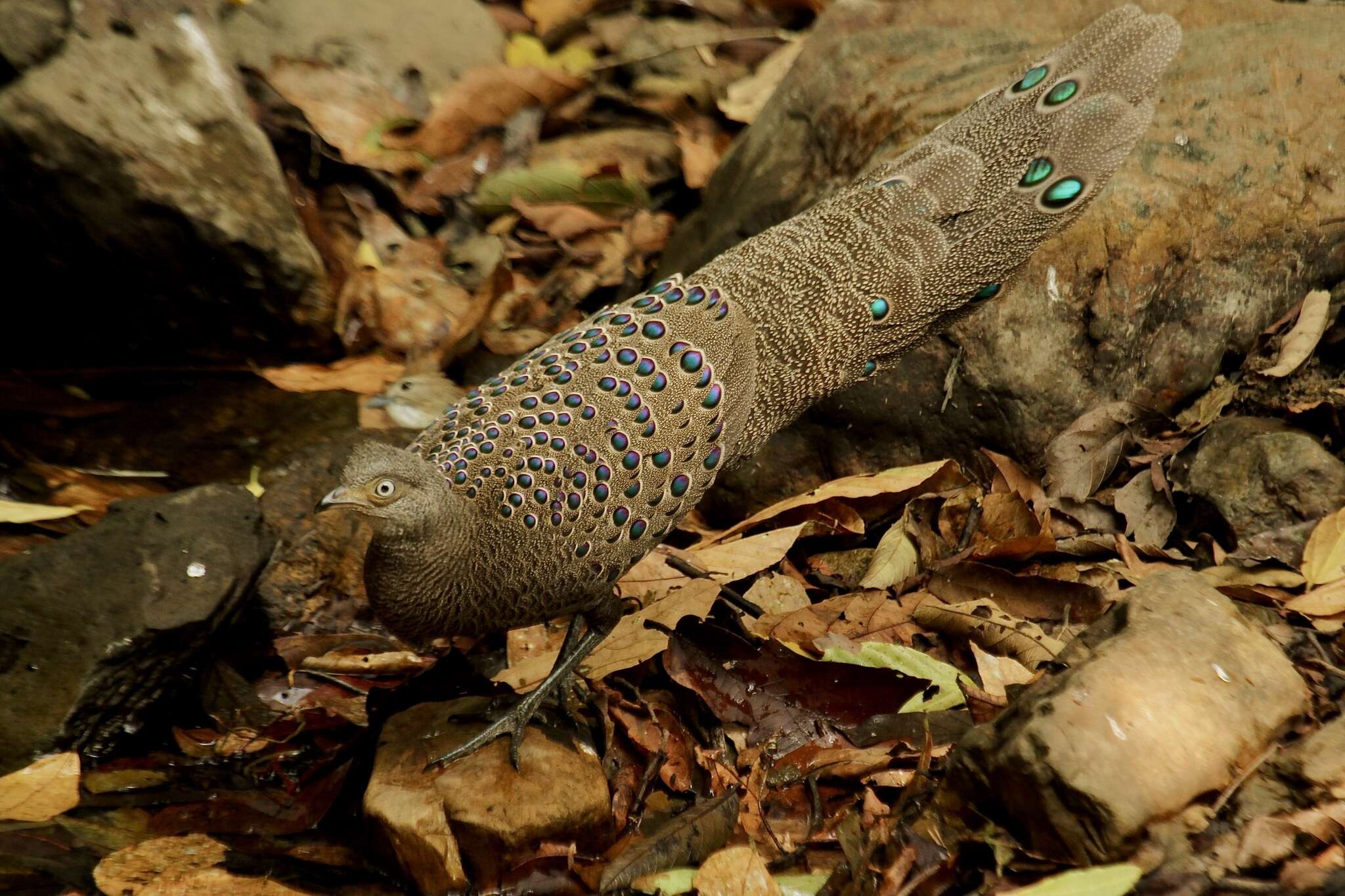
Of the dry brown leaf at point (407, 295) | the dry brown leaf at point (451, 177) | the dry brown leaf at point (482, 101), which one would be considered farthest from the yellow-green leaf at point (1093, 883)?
the dry brown leaf at point (482, 101)

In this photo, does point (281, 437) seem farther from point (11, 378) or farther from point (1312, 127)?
point (1312, 127)

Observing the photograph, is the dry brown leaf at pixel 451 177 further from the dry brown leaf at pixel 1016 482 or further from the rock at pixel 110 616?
the dry brown leaf at pixel 1016 482

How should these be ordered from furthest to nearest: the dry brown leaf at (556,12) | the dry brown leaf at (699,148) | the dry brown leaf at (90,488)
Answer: the dry brown leaf at (556,12)
the dry brown leaf at (699,148)
the dry brown leaf at (90,488)

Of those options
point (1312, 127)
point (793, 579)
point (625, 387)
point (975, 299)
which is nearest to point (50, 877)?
point (625, 387)

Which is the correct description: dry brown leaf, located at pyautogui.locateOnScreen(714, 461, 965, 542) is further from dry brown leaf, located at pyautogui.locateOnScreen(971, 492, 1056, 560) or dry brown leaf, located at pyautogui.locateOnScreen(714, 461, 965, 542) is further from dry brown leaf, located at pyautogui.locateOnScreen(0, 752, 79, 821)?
dry brown leaf, located at pyautogui.locateOnScreen(0, 752, 79, 821)

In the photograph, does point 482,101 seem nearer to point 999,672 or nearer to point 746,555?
point 746,555

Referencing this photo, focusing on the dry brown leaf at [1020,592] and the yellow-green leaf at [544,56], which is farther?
the yellow-green leaf at [544,56]

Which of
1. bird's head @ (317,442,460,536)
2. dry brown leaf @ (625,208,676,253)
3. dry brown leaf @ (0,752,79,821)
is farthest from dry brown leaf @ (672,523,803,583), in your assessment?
dry brown leaf @ (625,208,676,253)

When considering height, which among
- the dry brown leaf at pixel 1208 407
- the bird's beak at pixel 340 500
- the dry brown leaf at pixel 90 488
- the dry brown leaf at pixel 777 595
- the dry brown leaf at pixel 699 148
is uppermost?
the dry brown leaf at pixel 1208 407
